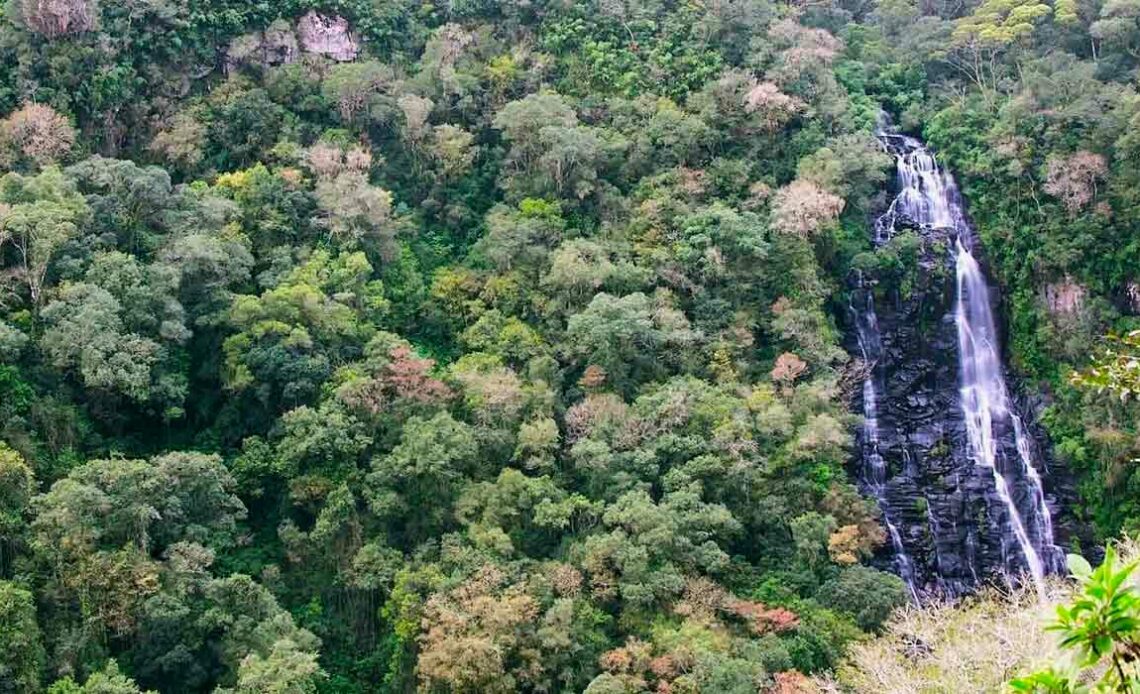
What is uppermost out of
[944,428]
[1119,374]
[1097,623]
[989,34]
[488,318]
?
[1097,623]

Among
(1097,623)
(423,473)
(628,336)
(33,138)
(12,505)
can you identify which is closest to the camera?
(1097,623)

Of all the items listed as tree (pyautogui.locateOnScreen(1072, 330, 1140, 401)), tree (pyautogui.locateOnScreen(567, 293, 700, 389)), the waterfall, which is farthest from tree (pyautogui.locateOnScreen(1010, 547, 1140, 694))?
tree (pyautogui.locateOnScreen(567, 293, 700, 389))

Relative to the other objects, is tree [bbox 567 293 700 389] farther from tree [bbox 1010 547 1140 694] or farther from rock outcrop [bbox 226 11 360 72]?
tree [bbox 1010 547 1140 694]

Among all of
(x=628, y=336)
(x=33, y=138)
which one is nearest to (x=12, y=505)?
(x=33, y=138)

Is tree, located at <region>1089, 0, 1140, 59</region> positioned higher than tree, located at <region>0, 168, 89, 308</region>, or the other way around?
tree, located at <region>1089, 0, 1140, 59</region>

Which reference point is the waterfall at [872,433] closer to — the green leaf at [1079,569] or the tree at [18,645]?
the tree at [18,645]

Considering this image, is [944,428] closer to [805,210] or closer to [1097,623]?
[805,210]
